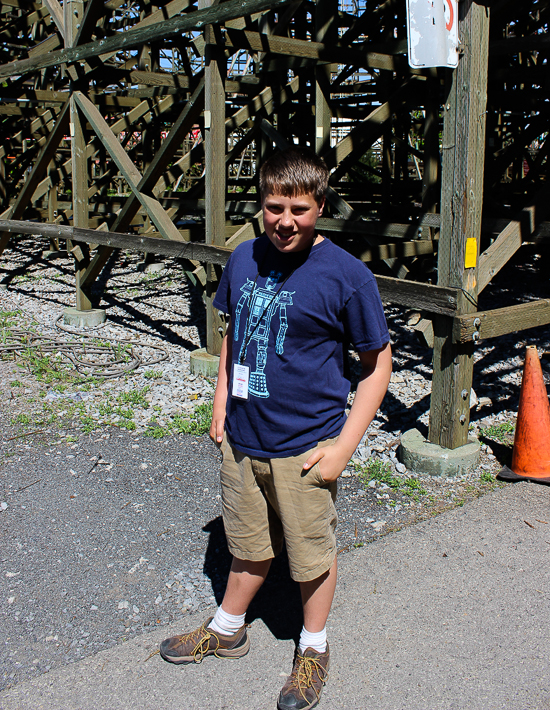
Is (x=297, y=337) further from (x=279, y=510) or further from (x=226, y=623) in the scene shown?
(x=226, y=623)

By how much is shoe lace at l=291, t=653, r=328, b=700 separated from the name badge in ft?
3.26

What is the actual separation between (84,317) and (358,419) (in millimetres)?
6192

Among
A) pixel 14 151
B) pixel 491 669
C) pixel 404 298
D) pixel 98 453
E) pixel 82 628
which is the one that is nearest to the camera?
pixel 491 669

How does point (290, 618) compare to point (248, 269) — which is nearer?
point (248, 269)

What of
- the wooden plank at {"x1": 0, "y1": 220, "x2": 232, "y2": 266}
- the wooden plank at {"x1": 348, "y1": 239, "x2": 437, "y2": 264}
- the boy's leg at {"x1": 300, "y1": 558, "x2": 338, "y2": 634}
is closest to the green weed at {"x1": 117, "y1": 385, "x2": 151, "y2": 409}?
the wooden plank at {"x1": 0, "y1": 220, "x2": 232, "y2": 266}

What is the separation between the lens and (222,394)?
2.49 meters

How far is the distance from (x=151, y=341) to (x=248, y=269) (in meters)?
5.12

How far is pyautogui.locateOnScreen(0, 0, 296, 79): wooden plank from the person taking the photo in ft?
16.4

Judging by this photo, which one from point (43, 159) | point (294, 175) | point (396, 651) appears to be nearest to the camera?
point (294, 175)

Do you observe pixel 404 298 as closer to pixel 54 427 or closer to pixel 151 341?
pixel 54 427

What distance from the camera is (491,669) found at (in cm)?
251

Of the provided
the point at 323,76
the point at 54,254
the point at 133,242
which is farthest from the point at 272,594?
the point at 54,254

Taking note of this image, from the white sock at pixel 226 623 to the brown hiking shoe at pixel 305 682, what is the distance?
0.25 m

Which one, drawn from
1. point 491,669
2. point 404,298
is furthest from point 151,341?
point 491,669
